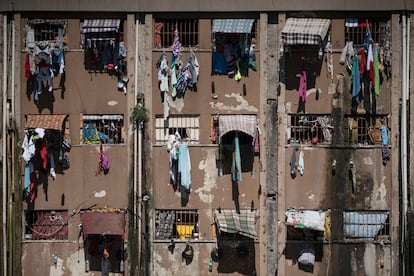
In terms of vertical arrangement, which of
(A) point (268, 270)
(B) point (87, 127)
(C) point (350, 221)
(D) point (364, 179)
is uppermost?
(B) point (87, 127)

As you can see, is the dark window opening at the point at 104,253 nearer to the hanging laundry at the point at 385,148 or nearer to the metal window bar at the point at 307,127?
the metal window bar at the point at 307,127

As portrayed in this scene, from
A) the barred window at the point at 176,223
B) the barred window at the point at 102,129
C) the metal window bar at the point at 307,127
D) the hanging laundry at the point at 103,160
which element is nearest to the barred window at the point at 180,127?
the barred window at the point at 102,129

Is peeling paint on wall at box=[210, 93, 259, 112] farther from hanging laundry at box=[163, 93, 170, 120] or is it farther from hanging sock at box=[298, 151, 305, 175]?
hanging sock at box=[298, 151, 305, 175]

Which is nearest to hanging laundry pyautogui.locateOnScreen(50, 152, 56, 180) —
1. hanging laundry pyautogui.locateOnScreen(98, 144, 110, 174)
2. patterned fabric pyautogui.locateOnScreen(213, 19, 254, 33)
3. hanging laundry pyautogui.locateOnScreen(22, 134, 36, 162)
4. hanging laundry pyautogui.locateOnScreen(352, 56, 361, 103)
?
hanging laundry pyautogui.locateOnScreen(22, 134, 36, 162)

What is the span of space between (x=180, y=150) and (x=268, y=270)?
3.81m

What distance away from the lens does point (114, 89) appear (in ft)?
55.0

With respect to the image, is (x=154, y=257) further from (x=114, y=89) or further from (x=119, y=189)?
(x=114, y=89)

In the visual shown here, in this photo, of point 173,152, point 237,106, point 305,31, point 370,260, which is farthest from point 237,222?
point 305,31

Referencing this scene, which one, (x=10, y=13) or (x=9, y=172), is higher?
(x=10, y=13)

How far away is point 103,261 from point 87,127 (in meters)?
3.45

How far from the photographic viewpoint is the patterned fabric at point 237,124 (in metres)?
16.2

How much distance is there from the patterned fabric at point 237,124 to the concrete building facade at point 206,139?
0.40 feet

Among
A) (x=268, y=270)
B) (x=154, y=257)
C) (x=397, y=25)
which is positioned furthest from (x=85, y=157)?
(x=397, y=25)

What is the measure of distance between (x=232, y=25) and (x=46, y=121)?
5243 mm
